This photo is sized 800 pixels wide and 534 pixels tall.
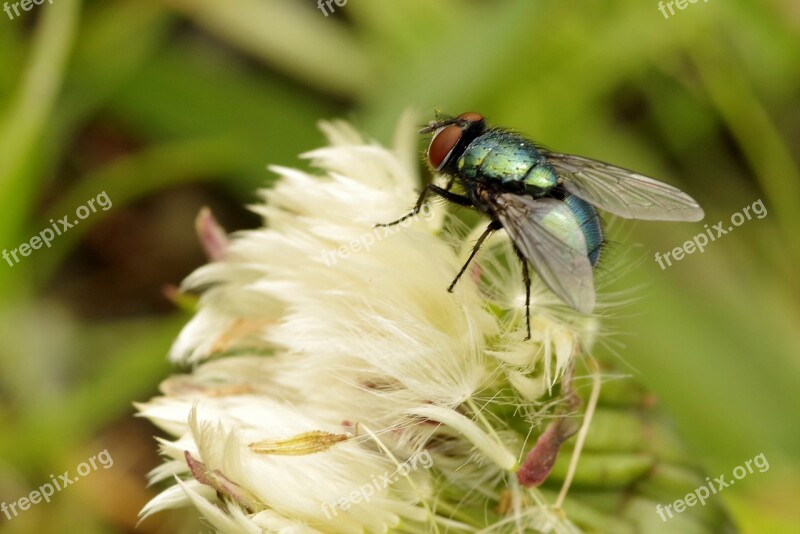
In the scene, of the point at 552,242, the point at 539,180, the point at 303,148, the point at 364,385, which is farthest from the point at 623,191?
the point at 303,148

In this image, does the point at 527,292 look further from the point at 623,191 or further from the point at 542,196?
the point at 623,191

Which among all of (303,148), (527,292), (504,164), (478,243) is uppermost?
(303,148)

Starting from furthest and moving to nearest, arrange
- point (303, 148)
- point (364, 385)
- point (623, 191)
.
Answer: point (303, 148), point (623, 191), point (364, 385)

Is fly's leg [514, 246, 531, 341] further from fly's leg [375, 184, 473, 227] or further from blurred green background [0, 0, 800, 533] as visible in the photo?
blurred green background [0, 0, 800, 533]

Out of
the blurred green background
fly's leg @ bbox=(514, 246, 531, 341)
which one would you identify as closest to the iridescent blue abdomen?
fly's leg @ bbox=(514, 246, 531, 341)

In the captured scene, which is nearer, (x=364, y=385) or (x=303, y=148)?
(x=364, y=385)

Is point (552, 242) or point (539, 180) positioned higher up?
point (539, 180)
